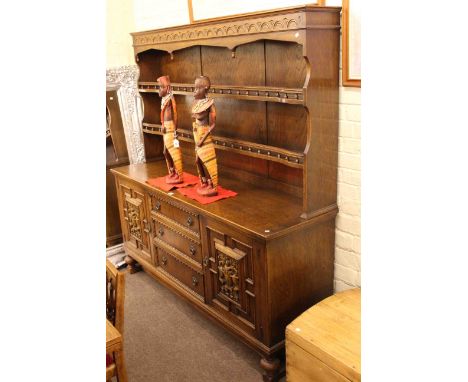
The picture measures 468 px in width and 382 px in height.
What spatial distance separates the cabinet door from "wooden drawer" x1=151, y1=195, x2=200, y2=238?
157 mm

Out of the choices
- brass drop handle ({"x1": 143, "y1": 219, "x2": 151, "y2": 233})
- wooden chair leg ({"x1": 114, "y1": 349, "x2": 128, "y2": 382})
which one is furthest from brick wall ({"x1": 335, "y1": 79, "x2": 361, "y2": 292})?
brass drop handle ({"x1": 143, "y1": 219, "x2": 151, "y2": 233})

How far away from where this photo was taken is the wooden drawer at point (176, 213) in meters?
2.46

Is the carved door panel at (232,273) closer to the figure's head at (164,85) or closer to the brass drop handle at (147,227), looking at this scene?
the brass drop handle at (147,227)

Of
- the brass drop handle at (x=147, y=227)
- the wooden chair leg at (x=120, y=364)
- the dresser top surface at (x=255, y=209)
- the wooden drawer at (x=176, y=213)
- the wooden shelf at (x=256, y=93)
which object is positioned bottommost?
the wooden chair leg at (x=120, y=364)

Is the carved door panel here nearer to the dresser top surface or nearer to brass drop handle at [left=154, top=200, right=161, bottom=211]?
the dresser top surface

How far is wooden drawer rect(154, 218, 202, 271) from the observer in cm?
252

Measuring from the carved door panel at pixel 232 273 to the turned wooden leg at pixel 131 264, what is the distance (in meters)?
1.10

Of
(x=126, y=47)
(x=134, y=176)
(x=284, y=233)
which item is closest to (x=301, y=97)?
(x=284, y=233)

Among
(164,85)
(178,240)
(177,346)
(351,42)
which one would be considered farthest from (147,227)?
(351,42)

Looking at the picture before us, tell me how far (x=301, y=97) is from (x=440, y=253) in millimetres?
1837

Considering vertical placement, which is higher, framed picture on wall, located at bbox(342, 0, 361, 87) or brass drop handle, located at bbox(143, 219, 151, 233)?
framed picture on wall, located at bbox(342, 0, 361, 87)

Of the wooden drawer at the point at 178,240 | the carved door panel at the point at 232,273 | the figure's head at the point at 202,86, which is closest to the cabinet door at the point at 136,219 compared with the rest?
the wooden drawer at the point at 178,240

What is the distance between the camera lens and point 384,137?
0.18 m
